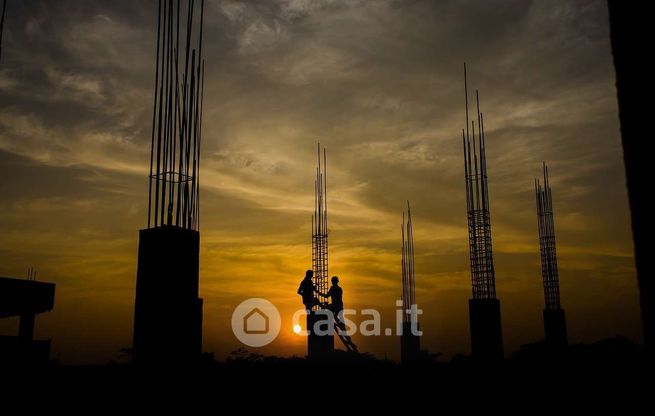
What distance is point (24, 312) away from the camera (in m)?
10.3

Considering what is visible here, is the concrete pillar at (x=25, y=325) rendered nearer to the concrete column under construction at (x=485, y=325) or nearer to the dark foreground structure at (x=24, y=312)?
the dark foreground structure at (x=24, y=312)

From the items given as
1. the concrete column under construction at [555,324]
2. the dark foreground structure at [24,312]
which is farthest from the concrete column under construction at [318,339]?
the concrete column under construction at [555,324]

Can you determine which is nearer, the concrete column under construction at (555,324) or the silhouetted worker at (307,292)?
the silhouetted worker at (307,292)

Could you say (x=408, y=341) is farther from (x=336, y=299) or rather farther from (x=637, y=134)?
(x=637, y=134)

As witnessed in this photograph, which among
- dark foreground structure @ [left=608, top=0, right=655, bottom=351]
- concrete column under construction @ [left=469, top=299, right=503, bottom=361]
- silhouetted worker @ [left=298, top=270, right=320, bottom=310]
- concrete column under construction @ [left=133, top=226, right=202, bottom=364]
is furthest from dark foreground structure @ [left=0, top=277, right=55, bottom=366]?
concrete column under construction @ [left=469, top=299, right=503, bottom=361]

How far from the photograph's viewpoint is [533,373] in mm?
7988

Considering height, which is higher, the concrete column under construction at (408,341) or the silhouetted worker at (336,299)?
the silhouetted worker at (336,299)

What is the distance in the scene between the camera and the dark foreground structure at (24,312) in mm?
9711

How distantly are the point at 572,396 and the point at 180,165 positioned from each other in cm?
603

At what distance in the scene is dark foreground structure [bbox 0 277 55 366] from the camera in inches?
382

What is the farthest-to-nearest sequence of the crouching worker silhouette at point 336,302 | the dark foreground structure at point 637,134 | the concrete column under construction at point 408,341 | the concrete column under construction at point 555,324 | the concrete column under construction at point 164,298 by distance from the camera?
the concrete column under construction at point 408,341, the concrete column under construction at point 555,324, the crouching worker silhouette at point 336,302, the concrete column under construction at point 164,298, the dark foreground structure at point 637,134

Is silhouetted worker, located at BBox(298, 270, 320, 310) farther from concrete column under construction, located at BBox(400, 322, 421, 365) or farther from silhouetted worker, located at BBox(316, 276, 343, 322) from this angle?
concrete column under construction, located at BBox(400, 322, 421, 365)

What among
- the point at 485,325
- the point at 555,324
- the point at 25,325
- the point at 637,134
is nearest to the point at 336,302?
the point at 485,325

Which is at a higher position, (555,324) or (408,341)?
(555,324)
